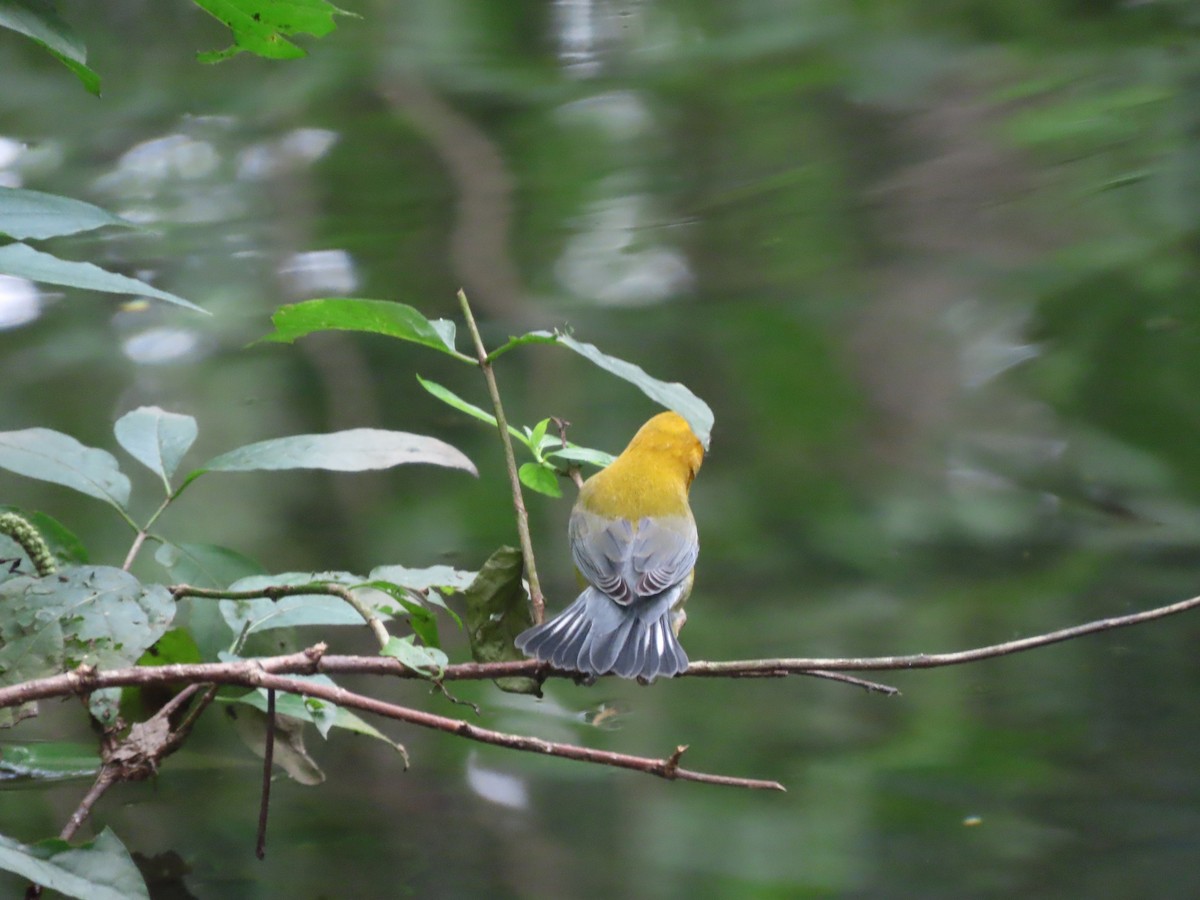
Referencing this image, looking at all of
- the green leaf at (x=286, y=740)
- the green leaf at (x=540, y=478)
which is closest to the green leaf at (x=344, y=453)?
the green leaf at (x=540, y=478)

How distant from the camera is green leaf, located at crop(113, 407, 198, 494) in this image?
1024 mm

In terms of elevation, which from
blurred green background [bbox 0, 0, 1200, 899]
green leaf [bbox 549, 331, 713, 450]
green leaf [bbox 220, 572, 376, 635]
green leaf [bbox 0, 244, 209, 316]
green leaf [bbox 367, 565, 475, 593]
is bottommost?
blurred green background [bbox 0, 0, 1200, 899]

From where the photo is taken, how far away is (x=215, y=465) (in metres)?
0.93

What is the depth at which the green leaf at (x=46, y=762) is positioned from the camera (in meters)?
1.17

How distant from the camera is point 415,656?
26.0 inches

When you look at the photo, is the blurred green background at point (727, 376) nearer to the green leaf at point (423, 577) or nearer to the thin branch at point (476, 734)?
the green leaf at point (423, 577)

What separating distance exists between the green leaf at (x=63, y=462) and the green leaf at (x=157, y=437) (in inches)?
2.0

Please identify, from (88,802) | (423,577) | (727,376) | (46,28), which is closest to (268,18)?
(46,28)

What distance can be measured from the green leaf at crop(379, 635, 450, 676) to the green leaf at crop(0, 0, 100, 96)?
0.43 meters

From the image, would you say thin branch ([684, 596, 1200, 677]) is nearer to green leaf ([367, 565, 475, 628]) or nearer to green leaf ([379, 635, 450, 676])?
green leaf ([379, 635, 450, 676])

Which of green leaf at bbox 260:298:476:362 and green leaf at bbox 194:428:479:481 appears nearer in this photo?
green leaf at bbox 260:298:476:362

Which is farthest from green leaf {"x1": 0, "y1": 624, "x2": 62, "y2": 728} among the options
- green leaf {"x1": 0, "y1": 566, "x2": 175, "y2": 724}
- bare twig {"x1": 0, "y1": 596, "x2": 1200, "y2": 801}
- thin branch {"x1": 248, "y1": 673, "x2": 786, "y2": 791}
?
thin branch {"x1": 248, "y1": 673, "x2": 786, "y2": 791}

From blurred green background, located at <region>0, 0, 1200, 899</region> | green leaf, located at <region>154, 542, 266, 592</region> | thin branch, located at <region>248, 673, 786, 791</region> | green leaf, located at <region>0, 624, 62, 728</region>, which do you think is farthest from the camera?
blurred green background, located at <region>0, 0, 1200, 899</region>

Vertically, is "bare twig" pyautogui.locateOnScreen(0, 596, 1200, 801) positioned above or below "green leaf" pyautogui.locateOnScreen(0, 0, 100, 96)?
below
